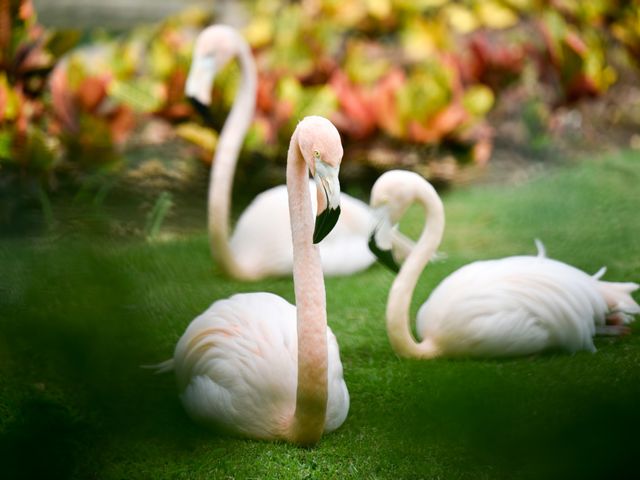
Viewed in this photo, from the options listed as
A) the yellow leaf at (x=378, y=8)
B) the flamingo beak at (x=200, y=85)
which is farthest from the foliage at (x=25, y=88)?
the yellow leaf at (x=378, y=8)

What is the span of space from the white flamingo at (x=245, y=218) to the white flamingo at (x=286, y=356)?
1.06 metres

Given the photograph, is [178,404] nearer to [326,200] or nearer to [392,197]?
[326,200]

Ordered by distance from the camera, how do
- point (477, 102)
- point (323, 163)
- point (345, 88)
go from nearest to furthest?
point (323, 163)
point (345, 88)
point (477, 102)

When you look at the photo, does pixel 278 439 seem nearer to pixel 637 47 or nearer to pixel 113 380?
pixel 113 380

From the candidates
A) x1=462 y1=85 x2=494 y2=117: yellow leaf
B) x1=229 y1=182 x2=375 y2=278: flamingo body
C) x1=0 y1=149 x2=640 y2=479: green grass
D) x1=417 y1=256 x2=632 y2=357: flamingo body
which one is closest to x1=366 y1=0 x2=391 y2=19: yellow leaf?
x1=462 y1=85 x2=494 y2=117: yellow leaf

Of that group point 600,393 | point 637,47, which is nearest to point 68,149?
point 600,393

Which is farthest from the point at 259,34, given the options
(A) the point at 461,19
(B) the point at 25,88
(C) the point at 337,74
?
(B) the point at 25,88

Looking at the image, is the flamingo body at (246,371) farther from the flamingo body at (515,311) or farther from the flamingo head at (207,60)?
the flamingo head at (207,60)

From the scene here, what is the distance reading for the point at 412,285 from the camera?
2.69 meters

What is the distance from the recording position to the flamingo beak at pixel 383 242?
258cm

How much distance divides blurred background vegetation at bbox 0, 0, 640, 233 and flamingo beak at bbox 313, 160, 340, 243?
4.14 ft

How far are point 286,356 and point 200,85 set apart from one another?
1.55m

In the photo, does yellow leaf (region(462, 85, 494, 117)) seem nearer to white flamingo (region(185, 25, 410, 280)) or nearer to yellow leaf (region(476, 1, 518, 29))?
yellow leaf (region(476, 1, 518, 29))

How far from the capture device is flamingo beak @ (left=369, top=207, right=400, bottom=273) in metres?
2.58
